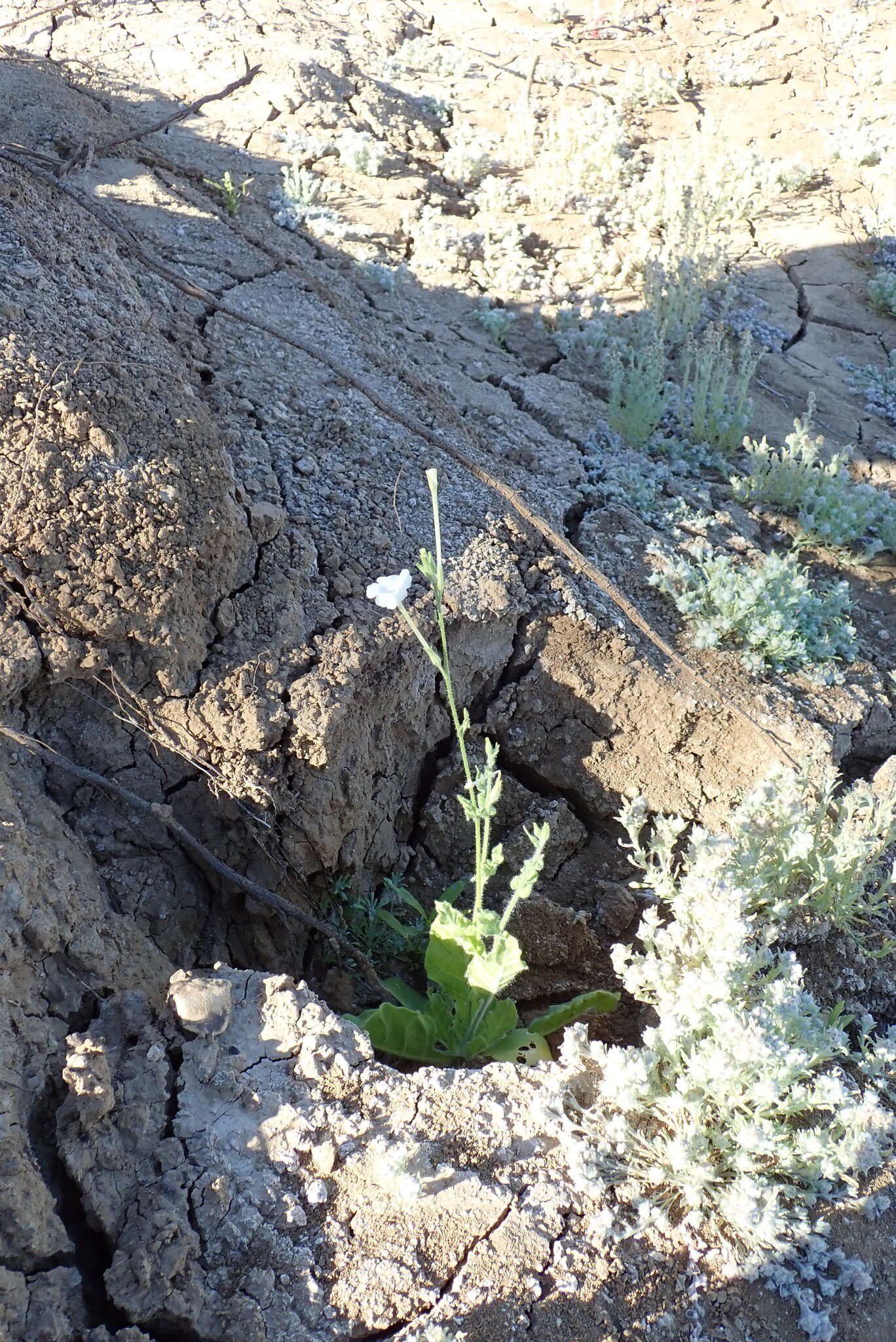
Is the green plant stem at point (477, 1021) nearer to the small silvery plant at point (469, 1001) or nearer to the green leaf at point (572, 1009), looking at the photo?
the small silvery plant at point (469, 1001)

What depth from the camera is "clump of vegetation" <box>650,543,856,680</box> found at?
357cm

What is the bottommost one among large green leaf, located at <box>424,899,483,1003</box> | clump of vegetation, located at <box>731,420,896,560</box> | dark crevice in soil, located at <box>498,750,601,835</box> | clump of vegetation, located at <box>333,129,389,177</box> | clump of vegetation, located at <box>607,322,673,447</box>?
dark crevice in soil, located at <box>498,750,601,835</box>

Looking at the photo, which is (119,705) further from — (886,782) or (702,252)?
(702,252)

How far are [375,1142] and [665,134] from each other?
296 inches

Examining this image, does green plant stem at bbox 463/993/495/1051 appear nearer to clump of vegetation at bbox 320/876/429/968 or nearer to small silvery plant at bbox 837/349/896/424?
clump of vegetation at bbox 320/876/429/968

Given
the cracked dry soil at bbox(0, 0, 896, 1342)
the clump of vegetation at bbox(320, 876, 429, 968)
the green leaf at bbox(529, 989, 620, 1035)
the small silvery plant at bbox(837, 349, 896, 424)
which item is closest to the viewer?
the cracked dry soil at bbox(0, 0, 896, 1342)

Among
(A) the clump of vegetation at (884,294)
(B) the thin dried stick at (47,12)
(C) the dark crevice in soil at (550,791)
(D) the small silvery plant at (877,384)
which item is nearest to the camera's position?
(C) the dark crevice in soil at (550,791)

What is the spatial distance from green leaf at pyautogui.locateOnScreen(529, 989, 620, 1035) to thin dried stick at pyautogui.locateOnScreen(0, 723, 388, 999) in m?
0.47

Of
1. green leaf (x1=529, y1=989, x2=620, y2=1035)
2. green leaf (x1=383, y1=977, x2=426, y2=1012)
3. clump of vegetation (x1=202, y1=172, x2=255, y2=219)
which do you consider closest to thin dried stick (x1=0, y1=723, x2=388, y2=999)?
green leaf (x1=383, y1=977, x2=426, y2=1012)

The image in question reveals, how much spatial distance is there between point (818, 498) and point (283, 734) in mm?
2855

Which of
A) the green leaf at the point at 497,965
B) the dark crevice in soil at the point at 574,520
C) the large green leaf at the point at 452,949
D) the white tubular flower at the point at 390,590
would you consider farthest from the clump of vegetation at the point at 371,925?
the dark crevice in soil at the point at 574,520

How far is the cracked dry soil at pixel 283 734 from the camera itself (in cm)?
186

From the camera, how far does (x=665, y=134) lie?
7.29 m

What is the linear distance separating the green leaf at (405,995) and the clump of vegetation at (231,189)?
155 inches
